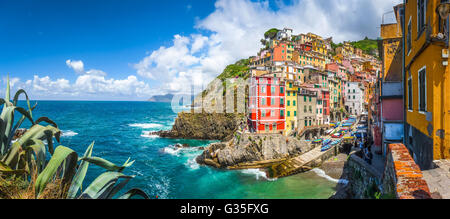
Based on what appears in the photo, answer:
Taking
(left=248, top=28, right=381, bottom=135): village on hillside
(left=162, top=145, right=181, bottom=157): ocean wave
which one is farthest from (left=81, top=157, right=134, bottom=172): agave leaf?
(left=162, top=145, right=181, bottom=157): ocean wave

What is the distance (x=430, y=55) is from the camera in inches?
290

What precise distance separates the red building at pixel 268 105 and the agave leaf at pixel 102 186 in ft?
106

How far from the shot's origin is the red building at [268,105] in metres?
35.4

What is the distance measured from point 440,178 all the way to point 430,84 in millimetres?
3203

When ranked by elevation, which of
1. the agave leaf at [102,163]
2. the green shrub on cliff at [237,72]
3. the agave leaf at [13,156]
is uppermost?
the green shrub on cliff at [237,72]

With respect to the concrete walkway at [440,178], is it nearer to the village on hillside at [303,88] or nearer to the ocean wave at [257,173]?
the ocean wave at [257,173]

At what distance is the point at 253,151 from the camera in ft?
101

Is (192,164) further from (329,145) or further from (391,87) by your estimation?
(391,87)

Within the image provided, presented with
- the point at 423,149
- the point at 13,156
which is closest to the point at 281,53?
the point at 423,149

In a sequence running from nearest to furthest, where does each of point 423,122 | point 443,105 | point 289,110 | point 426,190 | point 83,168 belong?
point 83,168
point 426,190
point 443,105
point 423,122
point 289,110

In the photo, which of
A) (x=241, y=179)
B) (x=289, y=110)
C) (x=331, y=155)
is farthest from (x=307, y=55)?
(x=241, y=179)

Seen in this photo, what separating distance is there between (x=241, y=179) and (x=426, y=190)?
73.0 feet

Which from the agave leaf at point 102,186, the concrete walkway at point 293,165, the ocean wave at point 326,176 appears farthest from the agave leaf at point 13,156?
the ocean wave at point 326,176
